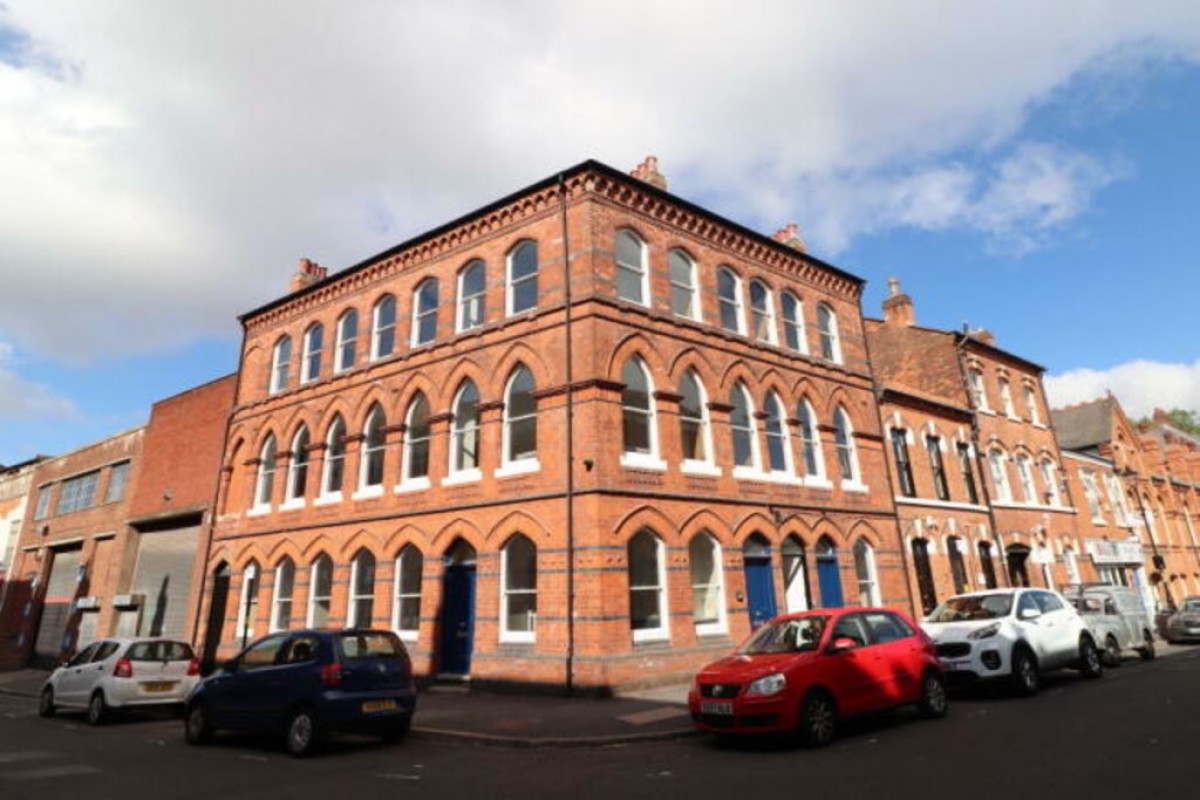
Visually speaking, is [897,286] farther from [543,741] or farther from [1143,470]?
[543,741]

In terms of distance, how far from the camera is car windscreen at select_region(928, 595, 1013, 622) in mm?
12375

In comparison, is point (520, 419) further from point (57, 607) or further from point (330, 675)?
point (57, 607)

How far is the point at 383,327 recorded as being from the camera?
19.2m

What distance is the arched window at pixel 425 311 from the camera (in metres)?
18.1

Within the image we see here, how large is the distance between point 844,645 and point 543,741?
4088 mm

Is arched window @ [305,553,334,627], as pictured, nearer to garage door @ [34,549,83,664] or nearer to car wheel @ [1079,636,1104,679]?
garage door @ [34,549,83,664]

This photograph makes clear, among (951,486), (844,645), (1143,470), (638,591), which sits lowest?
(844,645)

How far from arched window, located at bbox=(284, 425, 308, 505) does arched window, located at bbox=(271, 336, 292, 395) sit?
7.11 ft

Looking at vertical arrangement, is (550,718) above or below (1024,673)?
below

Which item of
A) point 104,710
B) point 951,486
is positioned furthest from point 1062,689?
point 104,710

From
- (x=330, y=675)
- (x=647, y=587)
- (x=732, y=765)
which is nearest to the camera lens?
(x=732, y=765)

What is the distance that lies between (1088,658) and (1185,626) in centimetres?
1319

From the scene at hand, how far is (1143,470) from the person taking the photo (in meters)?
35.1

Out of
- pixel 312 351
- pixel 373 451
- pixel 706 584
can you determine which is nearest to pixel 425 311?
pixel 373 451
